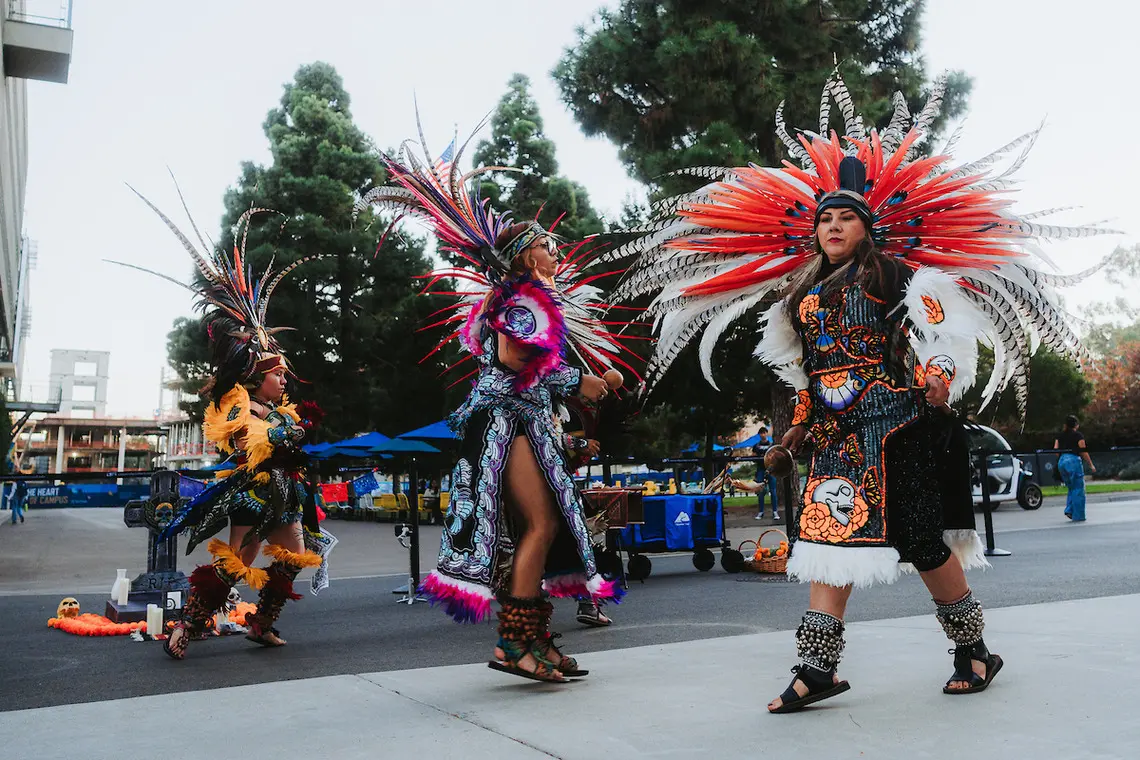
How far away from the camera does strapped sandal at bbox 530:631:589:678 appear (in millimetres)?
3729

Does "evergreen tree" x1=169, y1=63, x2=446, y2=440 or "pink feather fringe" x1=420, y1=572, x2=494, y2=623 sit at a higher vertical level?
"evergreen tree" x1=169, y1=63, x2=446, y2=440

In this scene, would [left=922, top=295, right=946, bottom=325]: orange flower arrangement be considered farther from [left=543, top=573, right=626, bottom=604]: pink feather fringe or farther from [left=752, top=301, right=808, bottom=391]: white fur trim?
[left=543, top=573, right=626, bottom=604]: pink feather fringe

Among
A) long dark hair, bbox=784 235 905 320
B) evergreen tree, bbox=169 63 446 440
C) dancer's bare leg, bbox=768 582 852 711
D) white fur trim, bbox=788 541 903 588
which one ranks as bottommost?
dancer's bare leg, bbox=768 582 852 711

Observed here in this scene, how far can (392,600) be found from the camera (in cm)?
779

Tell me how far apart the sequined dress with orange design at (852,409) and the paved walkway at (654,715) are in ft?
2.05

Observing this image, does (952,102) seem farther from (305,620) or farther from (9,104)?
(9,104)

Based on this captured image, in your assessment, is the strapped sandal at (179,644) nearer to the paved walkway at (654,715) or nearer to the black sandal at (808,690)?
the paved walkway at (654,715)

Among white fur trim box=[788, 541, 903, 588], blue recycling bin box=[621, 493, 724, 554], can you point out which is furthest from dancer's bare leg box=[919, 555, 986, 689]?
blue recycling bin box=[621, 493, 724, 554]

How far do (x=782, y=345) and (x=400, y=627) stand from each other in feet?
11.6

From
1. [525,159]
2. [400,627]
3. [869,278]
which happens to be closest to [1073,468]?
[400,627]

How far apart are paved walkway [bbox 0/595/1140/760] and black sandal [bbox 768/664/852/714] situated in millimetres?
43

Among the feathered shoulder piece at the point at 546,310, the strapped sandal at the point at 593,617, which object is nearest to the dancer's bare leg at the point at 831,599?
the feathered shoulder piece at the point at 546,310

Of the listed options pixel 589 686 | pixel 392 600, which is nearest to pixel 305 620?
pixel 392 600

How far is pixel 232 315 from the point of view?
18.8 ft
